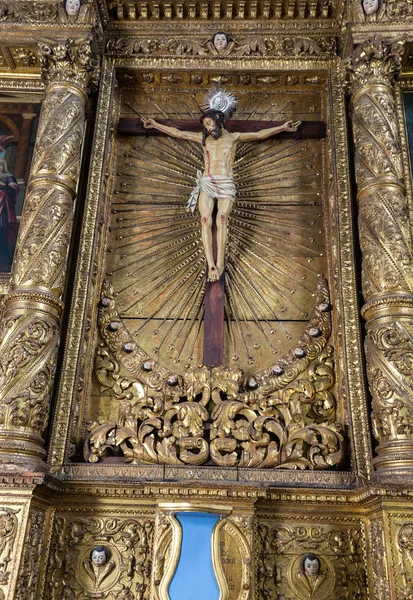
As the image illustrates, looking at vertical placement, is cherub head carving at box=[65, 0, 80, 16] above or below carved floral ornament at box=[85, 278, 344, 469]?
above

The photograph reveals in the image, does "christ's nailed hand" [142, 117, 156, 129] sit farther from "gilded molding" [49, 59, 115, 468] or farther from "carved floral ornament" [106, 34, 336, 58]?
"carved floral ornament" [106, 34, 336, 58]

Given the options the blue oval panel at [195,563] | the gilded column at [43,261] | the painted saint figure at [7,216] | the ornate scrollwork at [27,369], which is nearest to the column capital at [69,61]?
the gilded column at [43,261]

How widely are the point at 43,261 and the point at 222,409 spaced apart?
1.65 m

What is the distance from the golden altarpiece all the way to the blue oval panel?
1.3 inches

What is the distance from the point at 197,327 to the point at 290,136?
196 centimetres

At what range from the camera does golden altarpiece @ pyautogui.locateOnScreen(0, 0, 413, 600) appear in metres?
3.69

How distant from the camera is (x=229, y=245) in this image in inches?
197

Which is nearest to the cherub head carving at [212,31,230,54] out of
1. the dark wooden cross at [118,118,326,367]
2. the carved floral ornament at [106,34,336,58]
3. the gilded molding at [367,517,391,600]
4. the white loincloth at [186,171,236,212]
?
the carved floral ornament at [106,34,336,58]

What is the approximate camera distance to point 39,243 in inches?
171

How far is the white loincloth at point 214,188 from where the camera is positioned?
486cm

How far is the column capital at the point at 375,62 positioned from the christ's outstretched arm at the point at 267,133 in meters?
0.59

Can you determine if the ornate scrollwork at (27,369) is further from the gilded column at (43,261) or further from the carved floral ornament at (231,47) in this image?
the carved floral ornament at (231,47)

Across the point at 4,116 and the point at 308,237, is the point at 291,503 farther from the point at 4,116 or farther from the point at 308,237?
the point at 4,116

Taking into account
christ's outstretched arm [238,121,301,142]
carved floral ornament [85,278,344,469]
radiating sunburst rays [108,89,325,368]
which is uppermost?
christ's outstretched arm [238,121,301,142]
